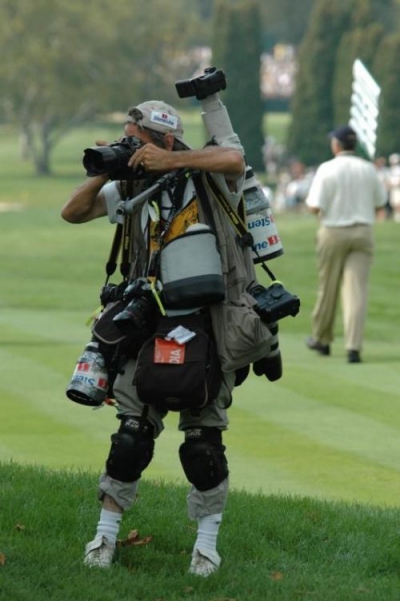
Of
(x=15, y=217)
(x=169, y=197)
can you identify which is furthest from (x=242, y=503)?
Result: (x=15, y=217)

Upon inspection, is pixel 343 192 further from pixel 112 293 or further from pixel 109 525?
pixel 109 525

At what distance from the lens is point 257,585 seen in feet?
19.6

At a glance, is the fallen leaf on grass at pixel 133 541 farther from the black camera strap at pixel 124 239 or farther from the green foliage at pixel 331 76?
the green foliage at pixel 331 76

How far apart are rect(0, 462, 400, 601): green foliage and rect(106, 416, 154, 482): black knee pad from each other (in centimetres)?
35

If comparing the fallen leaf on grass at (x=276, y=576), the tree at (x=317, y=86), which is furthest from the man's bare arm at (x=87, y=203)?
the tree at (x=317, y=86)

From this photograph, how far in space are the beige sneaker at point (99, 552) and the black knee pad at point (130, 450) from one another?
250 millimetres

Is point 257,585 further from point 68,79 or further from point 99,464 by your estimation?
point 68,79

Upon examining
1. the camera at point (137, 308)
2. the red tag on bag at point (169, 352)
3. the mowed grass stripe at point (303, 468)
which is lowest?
the mowed grass stripe at point (303, 468)

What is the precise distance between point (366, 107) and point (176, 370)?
14.8 m

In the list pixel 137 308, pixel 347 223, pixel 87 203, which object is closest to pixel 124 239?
pixel 87 203

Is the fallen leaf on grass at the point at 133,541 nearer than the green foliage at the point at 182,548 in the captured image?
No

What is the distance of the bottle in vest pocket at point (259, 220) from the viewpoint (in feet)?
21.2

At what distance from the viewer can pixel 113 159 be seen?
6.08 metres

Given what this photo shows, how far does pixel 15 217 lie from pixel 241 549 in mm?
39152
